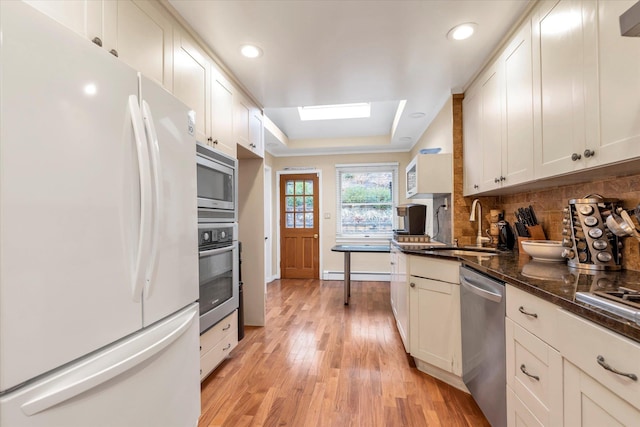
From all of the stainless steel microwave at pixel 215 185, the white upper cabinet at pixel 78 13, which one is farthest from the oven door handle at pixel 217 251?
the white upper cabinet at pixel 78 13

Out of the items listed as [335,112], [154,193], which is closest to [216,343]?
[154,193]

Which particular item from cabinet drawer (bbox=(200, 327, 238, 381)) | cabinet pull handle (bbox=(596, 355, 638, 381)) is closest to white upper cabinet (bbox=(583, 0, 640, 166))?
cabinet pull handle (bbox=(596, 355, 638, 381))

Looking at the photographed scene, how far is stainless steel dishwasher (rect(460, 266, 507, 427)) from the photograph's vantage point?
1398mm

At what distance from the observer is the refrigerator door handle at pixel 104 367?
0.67 m

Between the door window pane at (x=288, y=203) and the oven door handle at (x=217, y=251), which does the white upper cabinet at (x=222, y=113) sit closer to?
the oven door handle at (x=217, y=251)

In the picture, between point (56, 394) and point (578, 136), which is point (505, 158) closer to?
point (578, 136)

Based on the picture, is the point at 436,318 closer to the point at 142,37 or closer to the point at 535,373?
the point at 535,373

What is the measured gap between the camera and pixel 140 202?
94 centimetres

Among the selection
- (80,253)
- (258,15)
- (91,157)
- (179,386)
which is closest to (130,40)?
(258,15)

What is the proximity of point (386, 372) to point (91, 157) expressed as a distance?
7.46 feet

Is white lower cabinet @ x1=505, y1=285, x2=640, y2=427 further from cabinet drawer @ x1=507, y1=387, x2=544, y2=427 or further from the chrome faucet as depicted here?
the chrome faucet

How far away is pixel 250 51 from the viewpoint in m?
2.10

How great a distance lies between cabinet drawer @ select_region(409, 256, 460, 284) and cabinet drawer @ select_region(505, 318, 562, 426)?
635mm

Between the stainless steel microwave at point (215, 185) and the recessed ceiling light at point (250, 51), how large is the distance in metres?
0.78
